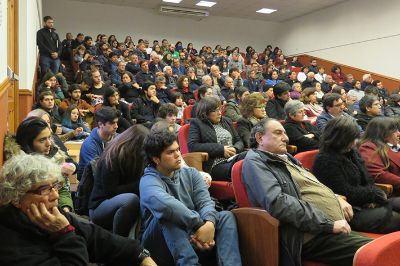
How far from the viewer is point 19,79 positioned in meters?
4.33

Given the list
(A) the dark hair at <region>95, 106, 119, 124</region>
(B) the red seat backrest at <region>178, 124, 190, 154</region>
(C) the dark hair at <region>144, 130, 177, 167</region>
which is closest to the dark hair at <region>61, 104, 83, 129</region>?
(B) the red seat backrest at <region>178, 124, 190, 154</region>

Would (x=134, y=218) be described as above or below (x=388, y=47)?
below

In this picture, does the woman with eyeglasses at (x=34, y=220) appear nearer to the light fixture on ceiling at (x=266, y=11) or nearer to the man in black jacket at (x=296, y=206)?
the man in black jacket at (x=296, y=206)

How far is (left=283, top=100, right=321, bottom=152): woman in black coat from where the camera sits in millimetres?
3475

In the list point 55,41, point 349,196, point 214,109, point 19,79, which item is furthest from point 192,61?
point 349,196

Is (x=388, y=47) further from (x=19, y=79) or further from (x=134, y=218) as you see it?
(x=134, y=218)

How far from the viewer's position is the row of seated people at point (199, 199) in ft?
5.74

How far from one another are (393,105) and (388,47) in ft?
15.5

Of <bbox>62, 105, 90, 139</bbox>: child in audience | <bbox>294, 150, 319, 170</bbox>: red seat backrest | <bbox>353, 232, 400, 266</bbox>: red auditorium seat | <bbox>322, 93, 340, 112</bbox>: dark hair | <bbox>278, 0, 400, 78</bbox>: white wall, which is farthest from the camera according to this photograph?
<bbox>278, 0, 400, 78</bbox>: white wall

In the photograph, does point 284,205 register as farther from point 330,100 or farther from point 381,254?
point 330,100

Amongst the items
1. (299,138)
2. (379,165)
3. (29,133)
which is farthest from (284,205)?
(299,138)

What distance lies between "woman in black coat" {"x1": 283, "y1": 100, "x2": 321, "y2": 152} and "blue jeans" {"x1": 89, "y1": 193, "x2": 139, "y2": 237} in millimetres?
1934

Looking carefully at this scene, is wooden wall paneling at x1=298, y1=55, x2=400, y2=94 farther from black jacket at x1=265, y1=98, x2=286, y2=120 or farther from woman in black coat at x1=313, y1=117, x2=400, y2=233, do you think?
woman in black coat at x1=313, y1=117, x2=400, y2=233

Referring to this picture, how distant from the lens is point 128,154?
6.82ft
